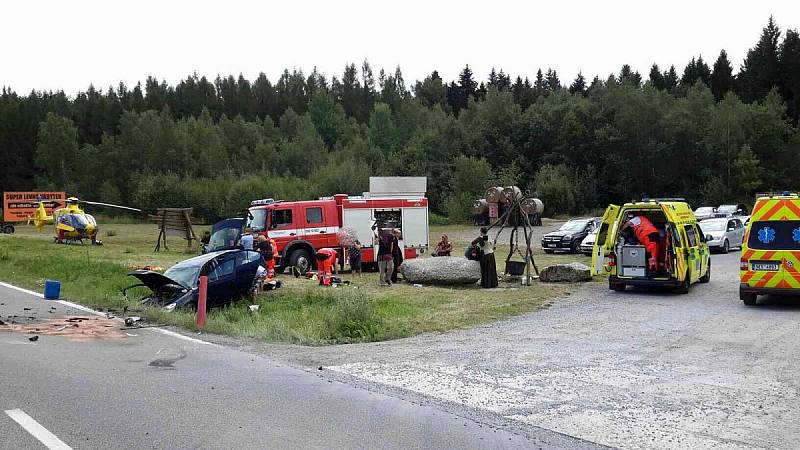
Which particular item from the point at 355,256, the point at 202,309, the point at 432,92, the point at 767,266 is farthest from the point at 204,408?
the point at 432,92

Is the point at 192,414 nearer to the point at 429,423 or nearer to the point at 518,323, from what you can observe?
the point at 429,423

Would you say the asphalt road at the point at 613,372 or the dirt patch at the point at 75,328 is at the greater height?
the dirt patch at the point at 75,328

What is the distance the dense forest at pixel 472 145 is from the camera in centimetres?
6744

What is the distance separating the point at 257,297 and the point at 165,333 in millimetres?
5856

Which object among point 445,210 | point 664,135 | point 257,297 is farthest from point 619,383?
point 664,135

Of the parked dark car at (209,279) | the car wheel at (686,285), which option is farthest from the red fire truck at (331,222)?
the car wheel at (686,285)

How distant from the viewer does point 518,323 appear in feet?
46.2

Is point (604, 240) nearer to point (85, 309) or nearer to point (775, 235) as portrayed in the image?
point (775, 235)

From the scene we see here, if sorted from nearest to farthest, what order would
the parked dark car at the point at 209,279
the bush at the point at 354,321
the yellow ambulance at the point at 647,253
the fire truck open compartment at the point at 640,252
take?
the bush at the point at 354,321 < the parked dark car at the point at 209,279 < the yellow ambulance at the point at 647,253 < the fire truck open compartment at the point at 640,252

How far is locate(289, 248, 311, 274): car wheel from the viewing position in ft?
79.7

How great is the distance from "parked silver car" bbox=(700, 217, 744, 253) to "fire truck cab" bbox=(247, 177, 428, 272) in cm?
1321

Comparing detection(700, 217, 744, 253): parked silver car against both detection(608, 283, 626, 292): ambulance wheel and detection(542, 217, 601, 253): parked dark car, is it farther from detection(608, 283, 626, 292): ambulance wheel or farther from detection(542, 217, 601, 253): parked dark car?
detection(608, 283, 626, 292): ambulance wheel

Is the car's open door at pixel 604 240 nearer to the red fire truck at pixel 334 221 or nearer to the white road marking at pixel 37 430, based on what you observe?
the red fire truck at pixel 334 221

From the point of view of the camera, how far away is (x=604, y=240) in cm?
1956
